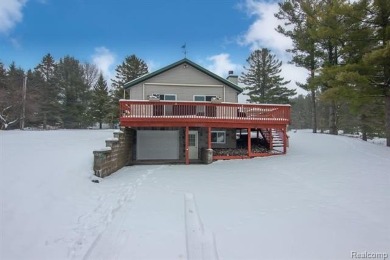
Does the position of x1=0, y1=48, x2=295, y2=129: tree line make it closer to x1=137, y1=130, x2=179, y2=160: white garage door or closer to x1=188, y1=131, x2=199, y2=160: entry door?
x1=137, y1=130, x2=179, y2=160: white garage door

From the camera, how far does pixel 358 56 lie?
1566 centimetres

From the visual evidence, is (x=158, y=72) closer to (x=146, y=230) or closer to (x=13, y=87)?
(x=146, y=230)

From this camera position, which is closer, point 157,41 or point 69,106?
point 157,41

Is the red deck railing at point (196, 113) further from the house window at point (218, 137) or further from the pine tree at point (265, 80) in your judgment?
the pine tree at point (265, 80)

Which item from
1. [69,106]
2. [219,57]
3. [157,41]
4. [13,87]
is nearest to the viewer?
[157,41]

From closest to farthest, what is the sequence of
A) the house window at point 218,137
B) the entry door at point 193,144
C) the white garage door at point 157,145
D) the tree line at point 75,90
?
1. the white garage door at point 157,145
2. the entry door at point 193,144
3. the house window at point 218,137
4. the tree line at point 75,90

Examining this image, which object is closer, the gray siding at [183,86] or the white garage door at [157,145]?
the white garage door at [157,145]

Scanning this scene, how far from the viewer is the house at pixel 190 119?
12812mm

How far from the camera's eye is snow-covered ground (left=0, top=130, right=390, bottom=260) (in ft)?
13.9

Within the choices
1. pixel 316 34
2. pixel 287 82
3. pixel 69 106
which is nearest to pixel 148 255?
pixel 316 34

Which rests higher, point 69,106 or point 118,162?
point 69,106

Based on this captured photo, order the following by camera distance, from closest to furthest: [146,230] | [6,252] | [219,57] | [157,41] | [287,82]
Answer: [6,252] < [146,230] < [157,41] < [219,57] < [287,82]

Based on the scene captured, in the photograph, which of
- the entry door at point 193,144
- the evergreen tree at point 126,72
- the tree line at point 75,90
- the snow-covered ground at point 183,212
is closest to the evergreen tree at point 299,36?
the tree line at point 75,90

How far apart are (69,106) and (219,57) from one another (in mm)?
22021
